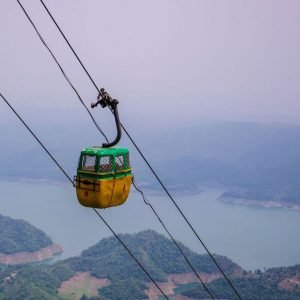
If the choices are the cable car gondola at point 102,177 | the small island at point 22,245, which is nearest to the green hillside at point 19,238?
the small island at point 22,245

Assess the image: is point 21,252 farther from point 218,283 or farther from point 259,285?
point 259,285

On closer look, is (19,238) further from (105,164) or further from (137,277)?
(105,164)

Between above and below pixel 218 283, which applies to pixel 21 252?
above

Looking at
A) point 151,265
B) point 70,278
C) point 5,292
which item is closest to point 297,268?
point 151,265

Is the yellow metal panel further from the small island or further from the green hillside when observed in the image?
the green hillside

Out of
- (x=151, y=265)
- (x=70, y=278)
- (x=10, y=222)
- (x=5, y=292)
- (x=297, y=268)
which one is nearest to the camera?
(x=5, y=292)

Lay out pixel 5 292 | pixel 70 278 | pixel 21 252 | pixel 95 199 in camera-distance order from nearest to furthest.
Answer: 1. pixel 95 199
2. pixel 5 292
3. pixel 70 278
4. pixel 21 252
